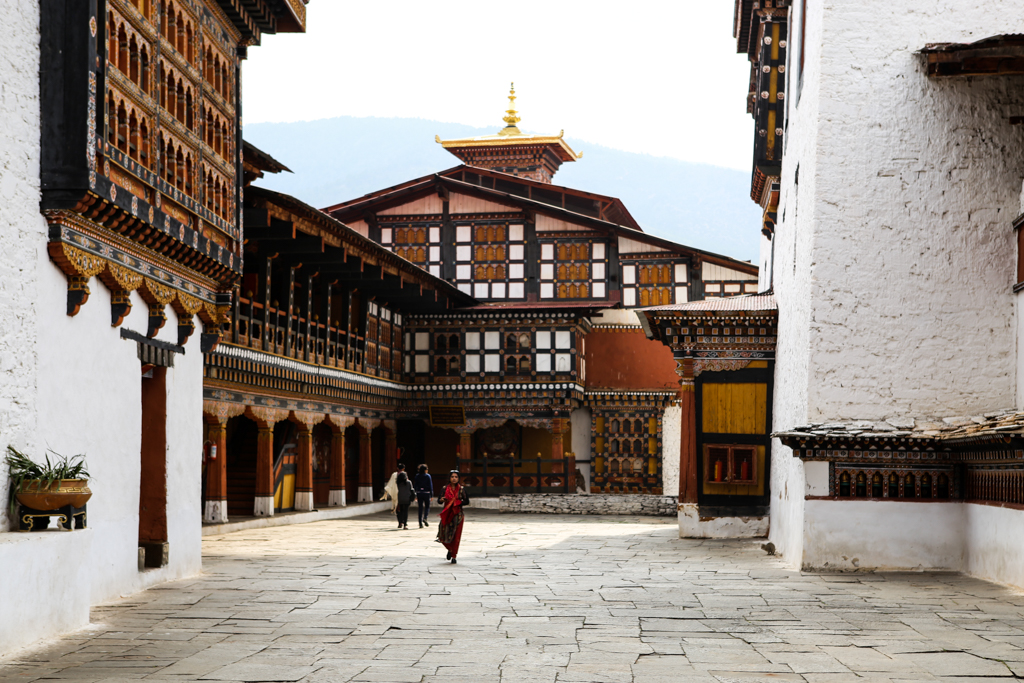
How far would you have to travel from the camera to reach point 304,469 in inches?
830

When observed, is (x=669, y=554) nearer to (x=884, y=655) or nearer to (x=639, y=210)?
(x=884, y=655)

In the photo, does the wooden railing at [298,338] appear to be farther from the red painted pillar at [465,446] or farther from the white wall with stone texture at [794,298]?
the white wall with stone texture at [794,298]

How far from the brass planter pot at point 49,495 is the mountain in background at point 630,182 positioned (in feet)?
516

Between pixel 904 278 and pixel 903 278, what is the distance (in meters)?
0.01

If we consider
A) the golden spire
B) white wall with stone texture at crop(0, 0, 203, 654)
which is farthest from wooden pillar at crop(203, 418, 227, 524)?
the golden spire

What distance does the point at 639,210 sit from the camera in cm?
17762

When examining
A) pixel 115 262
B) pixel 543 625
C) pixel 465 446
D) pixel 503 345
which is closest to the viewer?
pixel 543 625

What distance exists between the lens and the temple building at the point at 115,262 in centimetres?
752

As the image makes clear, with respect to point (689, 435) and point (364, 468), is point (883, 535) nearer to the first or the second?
point (689, 435)

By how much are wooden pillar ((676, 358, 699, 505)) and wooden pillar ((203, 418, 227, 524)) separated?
23.7 feet

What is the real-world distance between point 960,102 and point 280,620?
348 inches

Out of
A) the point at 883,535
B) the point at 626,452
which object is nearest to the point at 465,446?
the point at 626,452

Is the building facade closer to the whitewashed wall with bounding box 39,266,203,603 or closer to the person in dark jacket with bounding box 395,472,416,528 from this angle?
the whitewashed wall with bounding box 39,266,203,603

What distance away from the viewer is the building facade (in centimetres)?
1142
